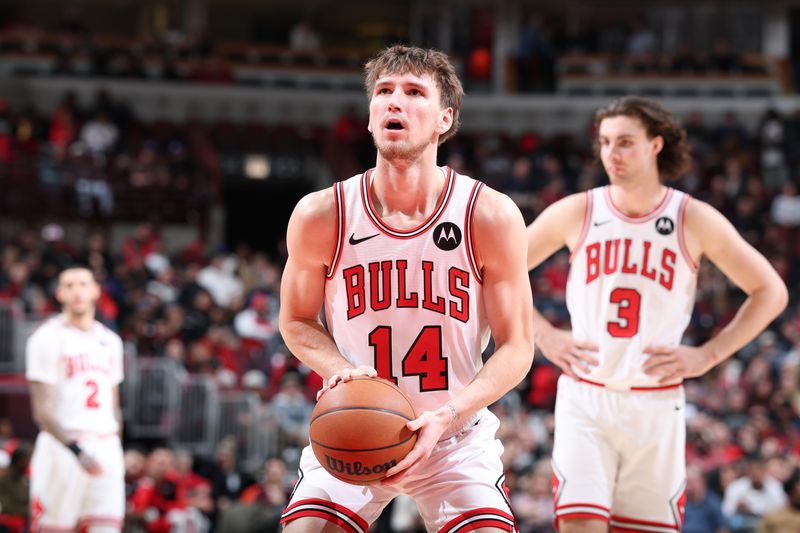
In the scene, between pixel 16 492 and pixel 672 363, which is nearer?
pixel 672 363

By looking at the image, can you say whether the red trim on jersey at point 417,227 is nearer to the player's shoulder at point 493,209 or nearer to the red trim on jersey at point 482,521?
the player's shoulder at point 493,209

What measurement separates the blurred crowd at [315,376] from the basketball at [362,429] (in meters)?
6.21

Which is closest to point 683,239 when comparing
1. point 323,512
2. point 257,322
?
point 323,512

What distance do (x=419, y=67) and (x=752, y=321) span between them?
2.65 meters

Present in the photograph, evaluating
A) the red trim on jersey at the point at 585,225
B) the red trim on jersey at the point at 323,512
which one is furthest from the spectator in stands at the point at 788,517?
the red trim on jersey at the point at 323,512

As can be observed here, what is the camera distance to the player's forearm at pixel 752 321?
5.96 metres

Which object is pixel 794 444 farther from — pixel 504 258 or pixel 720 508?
pixel 504 258

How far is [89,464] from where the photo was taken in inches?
304

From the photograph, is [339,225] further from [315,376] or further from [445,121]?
[315,376]

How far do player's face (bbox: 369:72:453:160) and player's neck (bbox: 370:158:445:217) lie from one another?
0.36 ft

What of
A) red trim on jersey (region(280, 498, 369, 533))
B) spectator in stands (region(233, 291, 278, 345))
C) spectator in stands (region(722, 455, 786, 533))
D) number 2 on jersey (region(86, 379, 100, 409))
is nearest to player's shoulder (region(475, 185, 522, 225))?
red trim on jersey (region(280, 498, 369, 533))

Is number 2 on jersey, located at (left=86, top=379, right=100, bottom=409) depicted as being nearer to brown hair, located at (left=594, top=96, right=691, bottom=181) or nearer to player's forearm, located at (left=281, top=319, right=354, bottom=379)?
player's forearm, located at (left=281, top=319, right=354, bottom=379)

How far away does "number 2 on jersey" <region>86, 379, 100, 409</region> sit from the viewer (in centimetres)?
827

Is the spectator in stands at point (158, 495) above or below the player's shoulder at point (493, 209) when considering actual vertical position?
below
